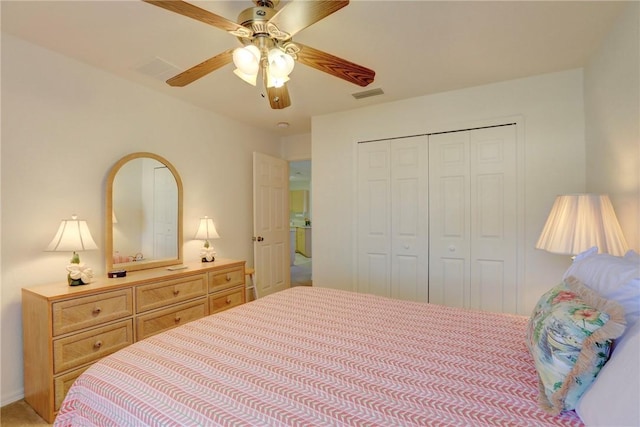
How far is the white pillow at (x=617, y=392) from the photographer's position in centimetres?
68

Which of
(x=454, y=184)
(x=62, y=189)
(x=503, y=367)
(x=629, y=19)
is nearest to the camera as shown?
(x=503, y=367)

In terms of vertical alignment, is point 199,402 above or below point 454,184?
below

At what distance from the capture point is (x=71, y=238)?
2125 millimetres

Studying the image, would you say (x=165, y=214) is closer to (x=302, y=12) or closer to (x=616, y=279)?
(x=302, y=12)

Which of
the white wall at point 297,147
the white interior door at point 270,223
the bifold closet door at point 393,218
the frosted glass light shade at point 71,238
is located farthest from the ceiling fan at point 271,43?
the white wall at point 297,147

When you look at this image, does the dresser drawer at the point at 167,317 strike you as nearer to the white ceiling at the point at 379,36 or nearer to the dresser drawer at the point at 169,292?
the dresser drawer at the point at 169,292

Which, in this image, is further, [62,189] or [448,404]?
[62,189]

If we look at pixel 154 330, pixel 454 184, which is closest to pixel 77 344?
pixel 154 330

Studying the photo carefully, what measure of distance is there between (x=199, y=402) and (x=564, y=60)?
332 centimetres

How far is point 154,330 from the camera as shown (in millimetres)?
2410

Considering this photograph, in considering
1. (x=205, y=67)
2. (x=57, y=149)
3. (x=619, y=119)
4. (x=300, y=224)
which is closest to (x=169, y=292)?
(x=57, y=149)

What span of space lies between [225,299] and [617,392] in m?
2.86

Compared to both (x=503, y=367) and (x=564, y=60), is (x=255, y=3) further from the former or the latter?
(x=564, y=60)

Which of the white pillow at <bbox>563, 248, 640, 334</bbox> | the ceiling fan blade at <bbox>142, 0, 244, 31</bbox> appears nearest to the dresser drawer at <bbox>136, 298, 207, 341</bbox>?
the ceiling fan blade at <bbox>142, 0, 244, 31</bbox>
